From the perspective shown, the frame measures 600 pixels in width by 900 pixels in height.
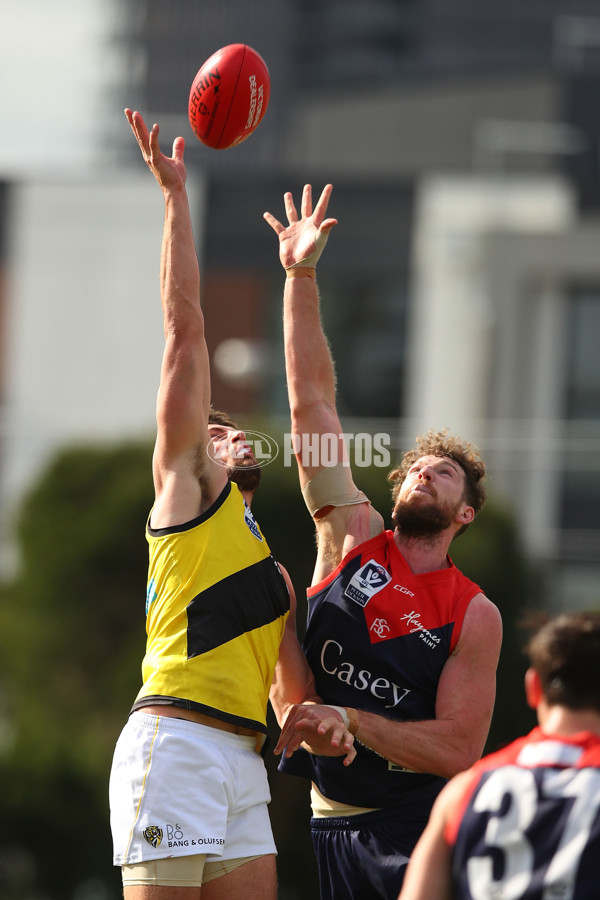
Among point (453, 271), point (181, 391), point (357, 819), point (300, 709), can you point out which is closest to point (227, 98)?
point (181, 391)

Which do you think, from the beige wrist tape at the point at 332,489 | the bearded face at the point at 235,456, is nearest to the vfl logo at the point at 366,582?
the beige wrist tape at the point at 332,489

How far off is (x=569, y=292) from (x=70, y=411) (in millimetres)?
10277

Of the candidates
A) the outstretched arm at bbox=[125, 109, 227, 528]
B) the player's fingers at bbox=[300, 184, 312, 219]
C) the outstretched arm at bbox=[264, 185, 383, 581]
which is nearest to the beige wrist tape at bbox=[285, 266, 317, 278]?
the outstretched arm at bbox=[264, 185, 383, 581]

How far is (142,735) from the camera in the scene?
4062 millimetres

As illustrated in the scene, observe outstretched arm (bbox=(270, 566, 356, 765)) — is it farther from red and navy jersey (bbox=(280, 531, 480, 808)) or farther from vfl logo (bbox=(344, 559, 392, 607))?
vfl logo (bbox=(344, 559, 392, 607))

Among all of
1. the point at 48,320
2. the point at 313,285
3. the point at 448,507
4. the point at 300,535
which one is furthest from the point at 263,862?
the point at 48,320

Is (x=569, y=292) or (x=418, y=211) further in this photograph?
(x=418, y=211)

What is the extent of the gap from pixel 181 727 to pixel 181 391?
1.10 meters

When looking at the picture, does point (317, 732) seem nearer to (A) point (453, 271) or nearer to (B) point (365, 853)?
(B) point (365, 853)

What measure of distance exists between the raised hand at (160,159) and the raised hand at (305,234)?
41 cm

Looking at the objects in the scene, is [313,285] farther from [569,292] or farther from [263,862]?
[569,292]

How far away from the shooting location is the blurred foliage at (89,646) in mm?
13414

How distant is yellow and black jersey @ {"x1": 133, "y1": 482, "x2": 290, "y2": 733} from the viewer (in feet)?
13.4

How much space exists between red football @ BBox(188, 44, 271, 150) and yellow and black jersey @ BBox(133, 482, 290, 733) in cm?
163
